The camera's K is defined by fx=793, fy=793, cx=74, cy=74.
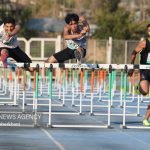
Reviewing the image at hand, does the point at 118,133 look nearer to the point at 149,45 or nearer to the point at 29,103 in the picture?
the point at 149,45

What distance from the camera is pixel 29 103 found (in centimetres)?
2348

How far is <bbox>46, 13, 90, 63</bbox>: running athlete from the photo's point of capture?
1703cm

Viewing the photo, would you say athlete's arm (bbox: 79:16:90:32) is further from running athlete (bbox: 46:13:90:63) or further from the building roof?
the building roof

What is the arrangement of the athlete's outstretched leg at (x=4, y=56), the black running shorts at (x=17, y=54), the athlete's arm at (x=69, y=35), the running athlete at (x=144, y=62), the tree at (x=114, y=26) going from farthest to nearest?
the tree at (x=114, y=26) < the black running shorts at (x=17, y=54) < the athlete's arm at (x=69, y=35) < the running athlete at (x=144, y=62) < the athlete's outstretched leg at (x=4, y=56)

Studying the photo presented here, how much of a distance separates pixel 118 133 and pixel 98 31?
45430 millimetres

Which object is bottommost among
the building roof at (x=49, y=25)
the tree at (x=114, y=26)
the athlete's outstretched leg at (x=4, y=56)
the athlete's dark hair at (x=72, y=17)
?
the athlete's outstretched leg at (x=4, y=56)

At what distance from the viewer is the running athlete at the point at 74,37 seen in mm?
17031

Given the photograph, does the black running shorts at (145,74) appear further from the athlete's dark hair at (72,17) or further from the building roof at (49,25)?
the building roof at (49,25)

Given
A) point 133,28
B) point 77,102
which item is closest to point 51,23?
point 133,28

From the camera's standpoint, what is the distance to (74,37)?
16938 mm

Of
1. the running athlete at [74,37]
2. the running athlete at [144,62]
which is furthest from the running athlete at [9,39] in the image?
the running athlete at [144,62]

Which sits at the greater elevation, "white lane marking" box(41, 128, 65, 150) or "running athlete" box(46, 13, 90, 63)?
"running athlete" box(46, 13, 90, 63)

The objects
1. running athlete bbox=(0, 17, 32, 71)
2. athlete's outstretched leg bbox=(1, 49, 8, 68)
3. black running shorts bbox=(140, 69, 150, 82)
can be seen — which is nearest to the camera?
athlete's outstretched leg bbox=(1, 49, 8, 68)

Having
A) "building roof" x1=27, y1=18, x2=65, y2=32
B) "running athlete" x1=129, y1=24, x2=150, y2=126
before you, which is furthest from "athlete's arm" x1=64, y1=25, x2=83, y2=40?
"building roof" x1=27, y1=18, x2=65, y2=32
